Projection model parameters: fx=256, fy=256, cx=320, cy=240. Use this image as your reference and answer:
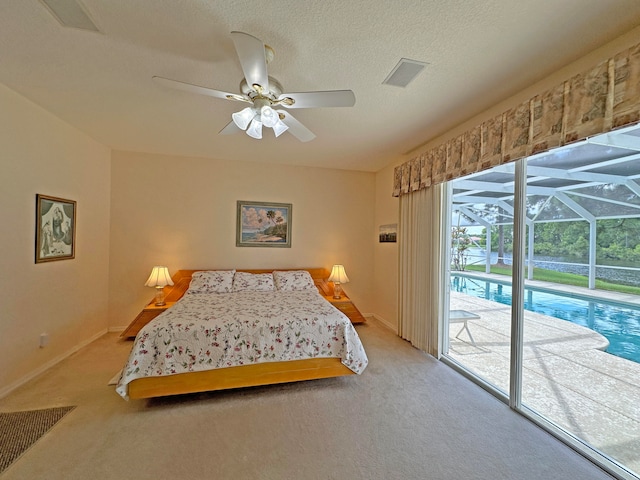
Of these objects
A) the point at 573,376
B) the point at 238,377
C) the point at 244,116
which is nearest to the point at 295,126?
the point at 244,116

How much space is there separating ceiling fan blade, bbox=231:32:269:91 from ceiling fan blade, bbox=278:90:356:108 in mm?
193

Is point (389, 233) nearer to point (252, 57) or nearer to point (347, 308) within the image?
point (347, 308)

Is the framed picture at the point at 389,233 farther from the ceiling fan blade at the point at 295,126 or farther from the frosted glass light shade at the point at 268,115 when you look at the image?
the frosted glass light shade at the point at 268,115

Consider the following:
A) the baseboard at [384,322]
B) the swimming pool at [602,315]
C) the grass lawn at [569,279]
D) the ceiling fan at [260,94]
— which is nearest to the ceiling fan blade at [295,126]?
the ceiling fan at [260,94]

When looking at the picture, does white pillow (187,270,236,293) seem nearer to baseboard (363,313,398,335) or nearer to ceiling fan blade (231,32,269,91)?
baseboard (363,313,398,335)

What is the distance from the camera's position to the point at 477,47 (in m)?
1.62

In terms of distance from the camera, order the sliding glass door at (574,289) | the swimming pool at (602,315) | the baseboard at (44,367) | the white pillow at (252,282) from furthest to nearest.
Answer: the white pillow at (252,282) < the baseboard at (44,367) < the swimming pool at (602,315) < the sliding glass door at (574,289)

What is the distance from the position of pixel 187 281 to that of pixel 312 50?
3454 mm

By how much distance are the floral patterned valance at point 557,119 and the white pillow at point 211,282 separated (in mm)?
3134

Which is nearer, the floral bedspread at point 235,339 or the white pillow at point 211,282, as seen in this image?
the floral bedspread at point 235,339

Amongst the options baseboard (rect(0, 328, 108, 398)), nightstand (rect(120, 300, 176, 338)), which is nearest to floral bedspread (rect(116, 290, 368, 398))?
nightstand (rect(120, 300, 176, 338))

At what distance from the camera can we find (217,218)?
4117 millimetres

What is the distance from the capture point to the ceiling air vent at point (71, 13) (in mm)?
1370

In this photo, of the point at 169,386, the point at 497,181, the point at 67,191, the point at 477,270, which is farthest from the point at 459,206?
the point at 67,191
